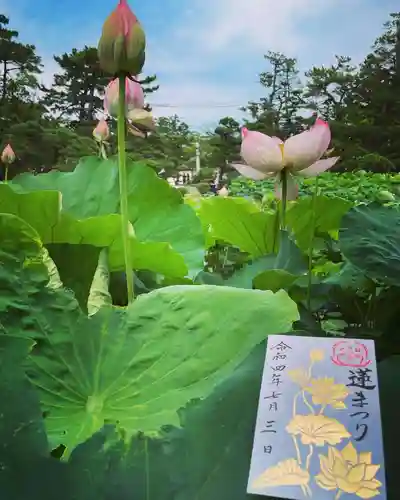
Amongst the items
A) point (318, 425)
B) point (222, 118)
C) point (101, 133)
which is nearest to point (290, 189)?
point (318, 425)

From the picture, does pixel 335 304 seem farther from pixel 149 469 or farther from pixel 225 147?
pixel 225 147

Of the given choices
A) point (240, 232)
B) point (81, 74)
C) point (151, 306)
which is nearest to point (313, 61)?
point (81, 74)

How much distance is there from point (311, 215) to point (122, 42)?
424 mm

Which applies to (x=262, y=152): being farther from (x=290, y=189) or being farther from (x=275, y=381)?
(x=275, y=381)

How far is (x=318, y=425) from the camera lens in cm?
29

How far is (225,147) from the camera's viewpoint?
6594 mm

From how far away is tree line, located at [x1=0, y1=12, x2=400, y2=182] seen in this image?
5.32 metres

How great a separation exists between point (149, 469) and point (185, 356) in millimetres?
137

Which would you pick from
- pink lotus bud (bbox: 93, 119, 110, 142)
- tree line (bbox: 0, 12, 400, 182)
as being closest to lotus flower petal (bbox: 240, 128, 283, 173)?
pink lotus bud (bbox: 93, 119, 110, 142)

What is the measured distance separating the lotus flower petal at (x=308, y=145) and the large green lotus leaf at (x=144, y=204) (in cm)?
14

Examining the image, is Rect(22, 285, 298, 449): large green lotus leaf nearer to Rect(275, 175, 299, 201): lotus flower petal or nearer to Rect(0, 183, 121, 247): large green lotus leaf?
Rect(0, 183, 121, 247): large green lotus leaf

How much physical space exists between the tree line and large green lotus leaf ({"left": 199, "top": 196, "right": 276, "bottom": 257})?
3.66 m

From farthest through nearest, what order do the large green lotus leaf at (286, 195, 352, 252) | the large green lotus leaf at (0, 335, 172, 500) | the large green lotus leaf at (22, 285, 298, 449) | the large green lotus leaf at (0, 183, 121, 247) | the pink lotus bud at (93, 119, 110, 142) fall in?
the pink lotus bud at (93, 119, 110, 142) < the large green lotus leaf at (286, 195, 352, 252) < the large green lotus leaf at (0, 183, 121, 247) < the large green lotus leaf at (22, 285, 298, 449) < the large green lotus leaf at (0, 335, 172, 500)

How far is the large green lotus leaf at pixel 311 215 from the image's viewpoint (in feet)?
2.63
